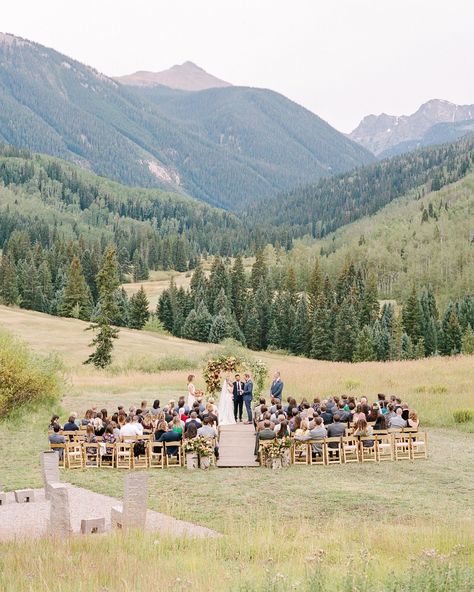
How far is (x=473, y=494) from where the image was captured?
1756 cm

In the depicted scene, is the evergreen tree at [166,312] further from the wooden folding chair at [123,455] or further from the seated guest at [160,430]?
the wooden folding chair at [123,455]

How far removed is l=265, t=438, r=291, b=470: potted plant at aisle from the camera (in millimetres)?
21320

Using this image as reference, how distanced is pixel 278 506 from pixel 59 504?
5.45 m

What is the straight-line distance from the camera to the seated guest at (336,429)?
73.4ft

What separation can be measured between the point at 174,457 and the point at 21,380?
10.5 m

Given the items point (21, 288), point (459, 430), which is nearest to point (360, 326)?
point (21, 288)

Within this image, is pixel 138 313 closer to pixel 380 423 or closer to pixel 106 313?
pixel 106 313

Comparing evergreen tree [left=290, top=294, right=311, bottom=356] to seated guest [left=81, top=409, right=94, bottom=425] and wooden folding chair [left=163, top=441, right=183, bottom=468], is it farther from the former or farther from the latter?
wooden folding chair [left=163, top=441, right=183, bottom=468]

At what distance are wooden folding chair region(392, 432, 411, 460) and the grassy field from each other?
758 millimetres

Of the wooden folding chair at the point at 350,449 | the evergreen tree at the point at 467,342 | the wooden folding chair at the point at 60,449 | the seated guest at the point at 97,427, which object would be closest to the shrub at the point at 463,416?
the wooden folding chair at the point at 350,449

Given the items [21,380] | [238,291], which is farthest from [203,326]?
[21,380]

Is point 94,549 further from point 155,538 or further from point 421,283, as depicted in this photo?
point 421,283

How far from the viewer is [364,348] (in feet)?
346

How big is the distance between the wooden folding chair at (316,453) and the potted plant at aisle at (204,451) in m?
3.10
